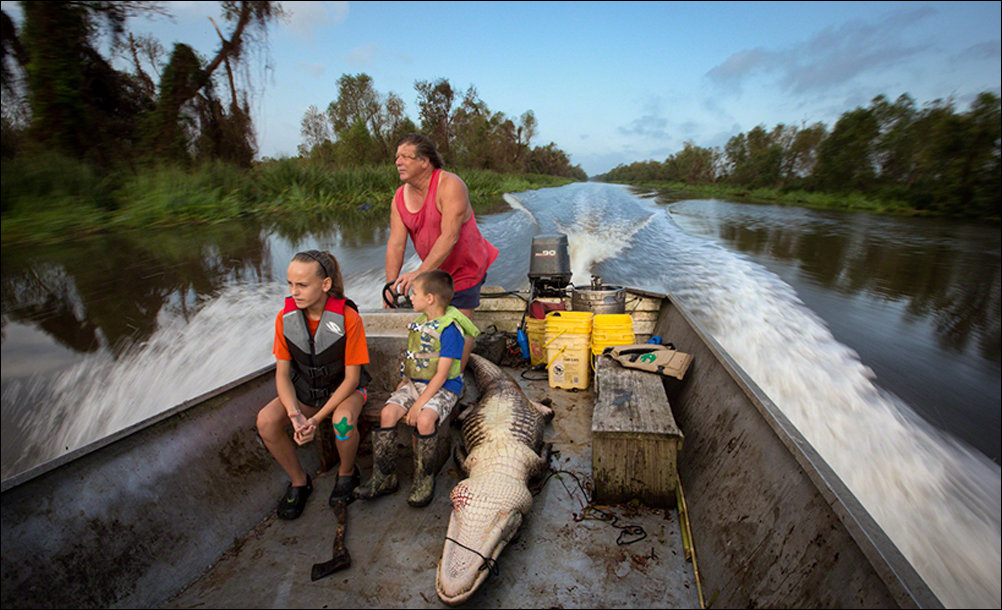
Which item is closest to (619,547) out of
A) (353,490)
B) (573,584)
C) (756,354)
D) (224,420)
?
(573,584)

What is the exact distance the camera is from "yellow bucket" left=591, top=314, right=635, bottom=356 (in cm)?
450

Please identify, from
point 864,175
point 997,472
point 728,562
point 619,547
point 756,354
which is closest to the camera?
point 728,562

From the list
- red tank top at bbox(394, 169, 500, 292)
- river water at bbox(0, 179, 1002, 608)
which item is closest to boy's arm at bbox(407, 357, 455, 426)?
red tank top at bbox(394, 169, 500, 292)

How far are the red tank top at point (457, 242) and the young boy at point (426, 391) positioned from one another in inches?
24.5

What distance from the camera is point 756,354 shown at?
693cm

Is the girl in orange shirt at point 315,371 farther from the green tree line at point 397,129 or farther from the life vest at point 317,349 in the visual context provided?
the green tree line at point 397,129

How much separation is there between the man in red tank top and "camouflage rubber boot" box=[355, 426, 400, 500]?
0.79 metres

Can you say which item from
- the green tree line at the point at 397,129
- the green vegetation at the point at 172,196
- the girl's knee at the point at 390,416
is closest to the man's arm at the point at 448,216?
the girl's knee at the point at 390,416

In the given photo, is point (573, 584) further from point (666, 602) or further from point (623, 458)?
point (623, 458)

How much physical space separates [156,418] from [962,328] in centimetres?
1282

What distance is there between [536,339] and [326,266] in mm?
2635

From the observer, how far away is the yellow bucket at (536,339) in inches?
190

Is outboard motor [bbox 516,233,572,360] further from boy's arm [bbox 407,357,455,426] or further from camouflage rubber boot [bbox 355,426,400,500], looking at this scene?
camouflage rubber boot [bbox 355,426,400,500]

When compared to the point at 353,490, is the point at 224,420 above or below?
above
